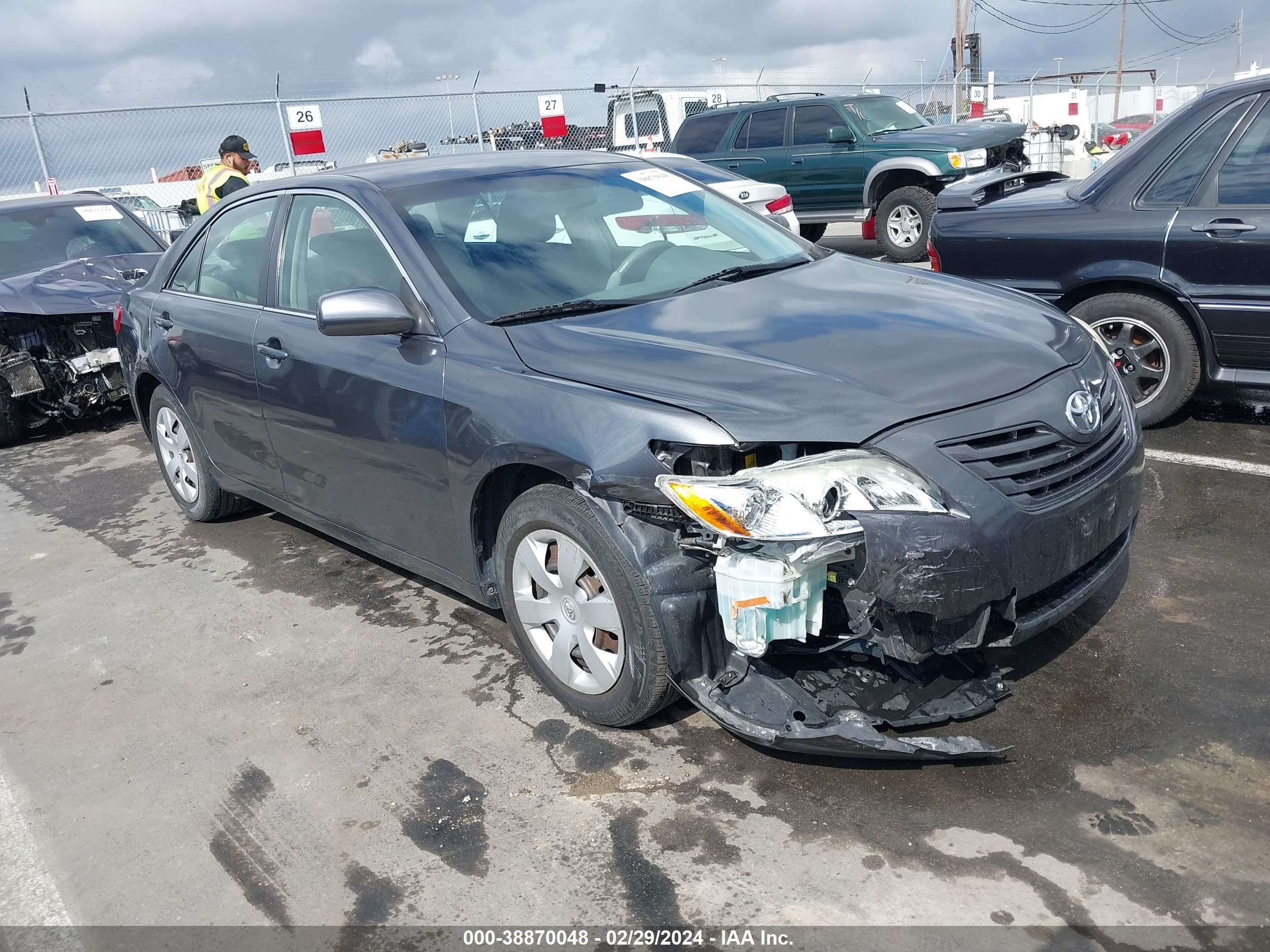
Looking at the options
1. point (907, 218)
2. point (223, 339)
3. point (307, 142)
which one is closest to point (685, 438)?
point (223, 339)

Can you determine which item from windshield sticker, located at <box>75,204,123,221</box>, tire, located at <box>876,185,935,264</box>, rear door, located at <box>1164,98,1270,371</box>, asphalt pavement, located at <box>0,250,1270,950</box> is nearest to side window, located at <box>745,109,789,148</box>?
tire, located at <box>876,185,935,264</box>

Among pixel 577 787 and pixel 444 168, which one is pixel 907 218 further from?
pixel 577 787

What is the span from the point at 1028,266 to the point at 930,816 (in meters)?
3.69

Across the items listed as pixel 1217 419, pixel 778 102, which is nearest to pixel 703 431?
pixel 1217 419

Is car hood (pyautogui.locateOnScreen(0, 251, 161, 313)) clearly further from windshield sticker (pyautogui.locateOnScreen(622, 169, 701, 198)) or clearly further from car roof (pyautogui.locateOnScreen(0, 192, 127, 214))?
windshield sticker (pyautogui.locateOnScreen(622, 169, 701, 198))

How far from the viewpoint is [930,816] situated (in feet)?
8.93

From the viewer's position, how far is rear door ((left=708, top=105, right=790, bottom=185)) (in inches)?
532

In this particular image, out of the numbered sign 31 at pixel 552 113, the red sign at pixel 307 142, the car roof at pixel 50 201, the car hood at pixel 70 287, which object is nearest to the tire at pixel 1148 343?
the car hood at pixel 70 287

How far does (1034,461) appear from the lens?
2814 mm

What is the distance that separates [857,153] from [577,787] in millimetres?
11258

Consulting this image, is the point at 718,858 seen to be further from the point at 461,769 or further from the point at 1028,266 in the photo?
the point at 1028,266

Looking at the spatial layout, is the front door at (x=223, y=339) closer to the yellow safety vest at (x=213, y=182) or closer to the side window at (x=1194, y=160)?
the yellow safety vest at (x=213, y=182)

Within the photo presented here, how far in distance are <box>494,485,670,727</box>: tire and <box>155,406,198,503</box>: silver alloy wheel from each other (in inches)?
108

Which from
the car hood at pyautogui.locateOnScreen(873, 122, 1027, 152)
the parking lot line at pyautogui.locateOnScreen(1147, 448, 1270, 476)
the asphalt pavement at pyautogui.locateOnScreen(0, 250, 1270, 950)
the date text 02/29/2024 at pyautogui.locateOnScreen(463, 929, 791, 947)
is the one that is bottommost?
the date text 02/29/2024 at pyautogui.locateOnScreen(463, 929, 791, 947)
